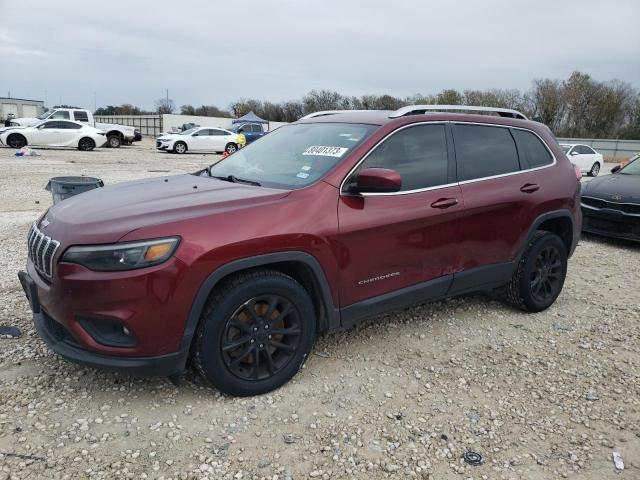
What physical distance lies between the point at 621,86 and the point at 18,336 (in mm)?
59525

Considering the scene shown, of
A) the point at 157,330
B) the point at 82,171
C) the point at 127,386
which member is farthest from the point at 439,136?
the point at 82,171

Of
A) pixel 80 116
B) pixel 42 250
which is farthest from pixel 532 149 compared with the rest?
pixel 80 116

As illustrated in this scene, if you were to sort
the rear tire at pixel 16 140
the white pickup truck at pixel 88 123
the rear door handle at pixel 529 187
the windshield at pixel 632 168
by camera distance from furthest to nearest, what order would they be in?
the white pickup truck at pixel 88 123 < the rear tire at pixel 16 140 < the windshield at pixel 632 168 < the rear door handle at pixel 529 187

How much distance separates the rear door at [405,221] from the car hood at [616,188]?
4822mm

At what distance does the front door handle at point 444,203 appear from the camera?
11.9 feet

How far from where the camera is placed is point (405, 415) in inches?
117

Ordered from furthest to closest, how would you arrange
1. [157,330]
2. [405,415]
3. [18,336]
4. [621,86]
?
1. [621,86]
2. [18,336]
3. [405,415]
4. [157,330]

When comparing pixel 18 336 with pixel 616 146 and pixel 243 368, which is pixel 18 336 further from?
pixel 616 146

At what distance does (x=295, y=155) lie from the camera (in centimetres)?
368

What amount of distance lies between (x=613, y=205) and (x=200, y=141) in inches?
834

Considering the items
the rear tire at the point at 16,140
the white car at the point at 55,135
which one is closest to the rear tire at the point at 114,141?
the white car at the point at 55,135

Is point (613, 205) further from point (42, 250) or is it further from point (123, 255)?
point (42, 250)

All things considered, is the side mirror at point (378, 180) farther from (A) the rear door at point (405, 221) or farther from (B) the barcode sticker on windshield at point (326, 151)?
(B) the barcode sticker on windshield at point (326, 151)

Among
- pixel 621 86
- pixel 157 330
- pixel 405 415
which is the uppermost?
pixel 621 86
